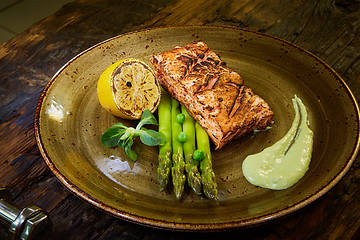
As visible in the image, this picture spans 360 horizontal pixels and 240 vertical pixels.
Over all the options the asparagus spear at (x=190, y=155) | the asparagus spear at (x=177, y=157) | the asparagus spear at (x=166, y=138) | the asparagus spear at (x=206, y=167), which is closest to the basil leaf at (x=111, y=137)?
the asparagus spear at (x=166, y=138)

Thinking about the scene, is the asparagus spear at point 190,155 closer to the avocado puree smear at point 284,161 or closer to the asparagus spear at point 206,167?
the asparagus spear at point 206,167

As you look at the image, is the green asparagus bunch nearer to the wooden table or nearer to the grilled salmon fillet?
the grilled salmon fillet

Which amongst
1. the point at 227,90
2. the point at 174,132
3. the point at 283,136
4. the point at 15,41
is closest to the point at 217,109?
the point at 227,90

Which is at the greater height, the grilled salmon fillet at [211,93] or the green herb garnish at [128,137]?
the grilled salmon fillet at [211,93]

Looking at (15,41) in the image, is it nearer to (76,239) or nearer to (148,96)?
(148,96)

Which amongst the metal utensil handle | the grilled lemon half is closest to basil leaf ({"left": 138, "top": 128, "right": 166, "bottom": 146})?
the grilled lemon half
